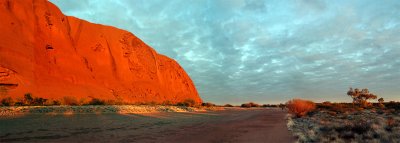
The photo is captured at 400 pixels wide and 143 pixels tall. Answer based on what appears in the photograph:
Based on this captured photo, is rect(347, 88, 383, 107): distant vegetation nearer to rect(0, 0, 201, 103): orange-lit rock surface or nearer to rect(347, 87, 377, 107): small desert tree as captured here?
rect(347, 87, 377, 107): small desert tree

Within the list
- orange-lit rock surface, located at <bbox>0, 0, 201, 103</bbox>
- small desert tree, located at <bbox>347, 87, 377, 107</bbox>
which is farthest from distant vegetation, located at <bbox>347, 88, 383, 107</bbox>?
orange-lit rock surface, located at <bbox>0, 0, 201, 103</bbox>

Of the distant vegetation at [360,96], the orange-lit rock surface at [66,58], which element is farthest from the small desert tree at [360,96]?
the orange-lit rock surface at [66,58]

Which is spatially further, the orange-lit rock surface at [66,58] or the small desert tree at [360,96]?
the small desert tree at [360,96]

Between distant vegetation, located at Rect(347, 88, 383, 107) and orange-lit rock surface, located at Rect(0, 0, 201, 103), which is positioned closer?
orange-lit rock surface, located at Rect(0, 0, 201, 103)

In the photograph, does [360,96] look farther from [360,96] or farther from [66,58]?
[66,58]

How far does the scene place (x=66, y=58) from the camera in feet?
138

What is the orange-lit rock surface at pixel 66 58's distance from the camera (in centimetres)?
3459

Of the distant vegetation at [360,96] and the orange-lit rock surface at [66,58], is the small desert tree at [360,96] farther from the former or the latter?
the orange-lit rock surface at [66,58]

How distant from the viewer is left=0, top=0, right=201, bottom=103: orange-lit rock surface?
3459 centimetres

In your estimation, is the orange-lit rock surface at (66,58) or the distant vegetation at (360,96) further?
the distant vegetation at (360,96)

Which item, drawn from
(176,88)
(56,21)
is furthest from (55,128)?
(176,88)

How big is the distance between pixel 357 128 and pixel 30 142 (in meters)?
12.8

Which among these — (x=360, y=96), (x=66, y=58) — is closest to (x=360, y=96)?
(x=360, y=96)

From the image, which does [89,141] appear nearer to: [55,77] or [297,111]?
[297,111]
